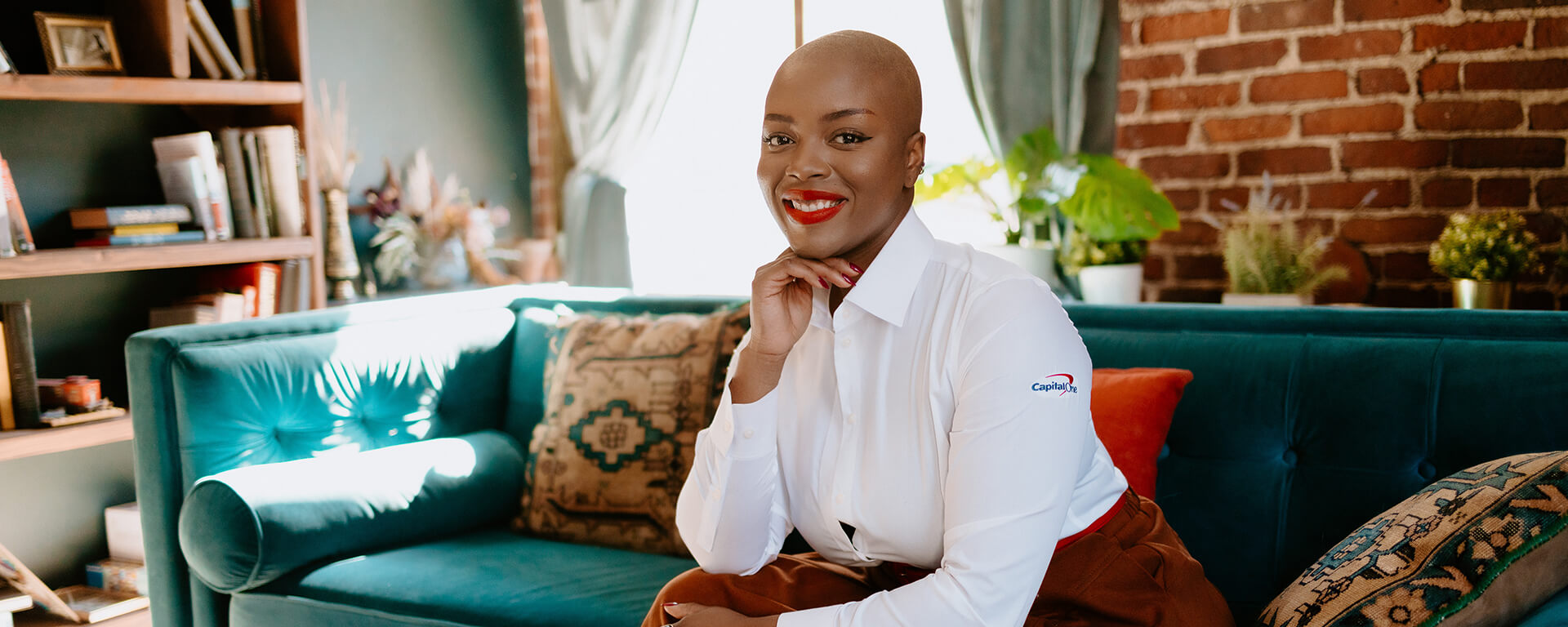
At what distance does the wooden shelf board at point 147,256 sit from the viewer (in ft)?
7.93

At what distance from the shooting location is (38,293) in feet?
9.11

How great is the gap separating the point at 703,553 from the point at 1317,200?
229 centimetres

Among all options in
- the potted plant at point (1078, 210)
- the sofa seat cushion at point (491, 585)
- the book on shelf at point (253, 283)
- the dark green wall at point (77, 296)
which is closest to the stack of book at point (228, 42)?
the dark green wall at point (77, 296)

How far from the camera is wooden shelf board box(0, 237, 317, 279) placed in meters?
2.42

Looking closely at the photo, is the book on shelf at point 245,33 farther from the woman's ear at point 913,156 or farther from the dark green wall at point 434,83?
the woman's ear at point 913,156

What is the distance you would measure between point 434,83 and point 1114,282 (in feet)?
8.81

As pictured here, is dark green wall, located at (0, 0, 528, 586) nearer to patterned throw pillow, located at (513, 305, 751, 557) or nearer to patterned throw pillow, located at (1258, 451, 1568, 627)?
patterned throw pillow, located at (513, 305, 751, 557)

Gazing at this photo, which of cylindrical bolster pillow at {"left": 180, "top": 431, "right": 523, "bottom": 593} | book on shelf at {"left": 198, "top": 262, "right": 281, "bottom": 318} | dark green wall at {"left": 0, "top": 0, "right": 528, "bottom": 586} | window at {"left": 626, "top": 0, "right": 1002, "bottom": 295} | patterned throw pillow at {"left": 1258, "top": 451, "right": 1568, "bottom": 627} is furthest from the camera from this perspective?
window at {"left": 626, "top": 0, "right": 1002, "bottom": 295}

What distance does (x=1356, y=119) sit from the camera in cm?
284

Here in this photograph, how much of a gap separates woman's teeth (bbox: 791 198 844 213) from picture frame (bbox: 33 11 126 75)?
2.29 m

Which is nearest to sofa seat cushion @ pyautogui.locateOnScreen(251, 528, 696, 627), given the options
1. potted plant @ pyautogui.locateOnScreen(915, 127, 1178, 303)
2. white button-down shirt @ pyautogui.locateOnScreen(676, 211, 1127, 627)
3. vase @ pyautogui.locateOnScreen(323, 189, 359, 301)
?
white button-down shirt @ pyautogui.locateOnScreen(676, 211, 1127, 627)

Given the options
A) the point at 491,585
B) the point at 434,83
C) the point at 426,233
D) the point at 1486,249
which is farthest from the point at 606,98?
the point at 1486,249

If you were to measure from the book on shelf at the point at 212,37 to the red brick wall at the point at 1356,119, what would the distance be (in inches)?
96.8

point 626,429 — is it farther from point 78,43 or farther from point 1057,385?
point 78,43
